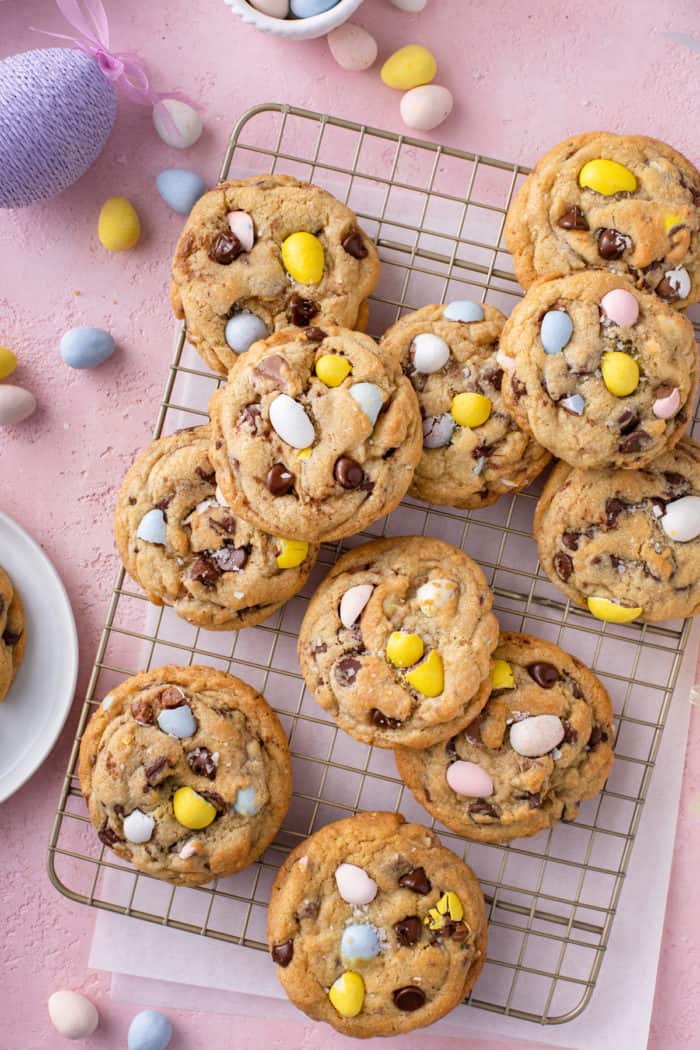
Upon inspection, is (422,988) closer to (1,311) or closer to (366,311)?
(366,311)

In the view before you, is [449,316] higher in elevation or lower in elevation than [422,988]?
higher

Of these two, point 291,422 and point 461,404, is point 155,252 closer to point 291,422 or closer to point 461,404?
point 291,422

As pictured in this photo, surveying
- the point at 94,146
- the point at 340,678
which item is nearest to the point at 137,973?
the point at 340,678

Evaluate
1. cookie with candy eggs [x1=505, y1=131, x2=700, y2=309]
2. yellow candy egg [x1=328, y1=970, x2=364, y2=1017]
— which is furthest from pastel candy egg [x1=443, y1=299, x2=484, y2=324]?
yellow candy egg [x1=328, y1=970, x2=364, y2=1017]

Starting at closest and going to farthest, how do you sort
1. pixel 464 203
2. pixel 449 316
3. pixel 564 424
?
pixel 564 424 < pixel 449 316 < pixel 464 203

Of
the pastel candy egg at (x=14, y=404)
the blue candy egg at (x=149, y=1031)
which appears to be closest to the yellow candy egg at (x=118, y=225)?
the pastel candy egg at (x=14, y=404)

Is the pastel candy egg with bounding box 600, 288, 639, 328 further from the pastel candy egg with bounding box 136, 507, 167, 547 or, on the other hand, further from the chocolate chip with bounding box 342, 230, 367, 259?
the pastel candy egg with bounding box 136, 507, 167, 547


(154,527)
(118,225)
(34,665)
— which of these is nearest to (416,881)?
(154,527)
